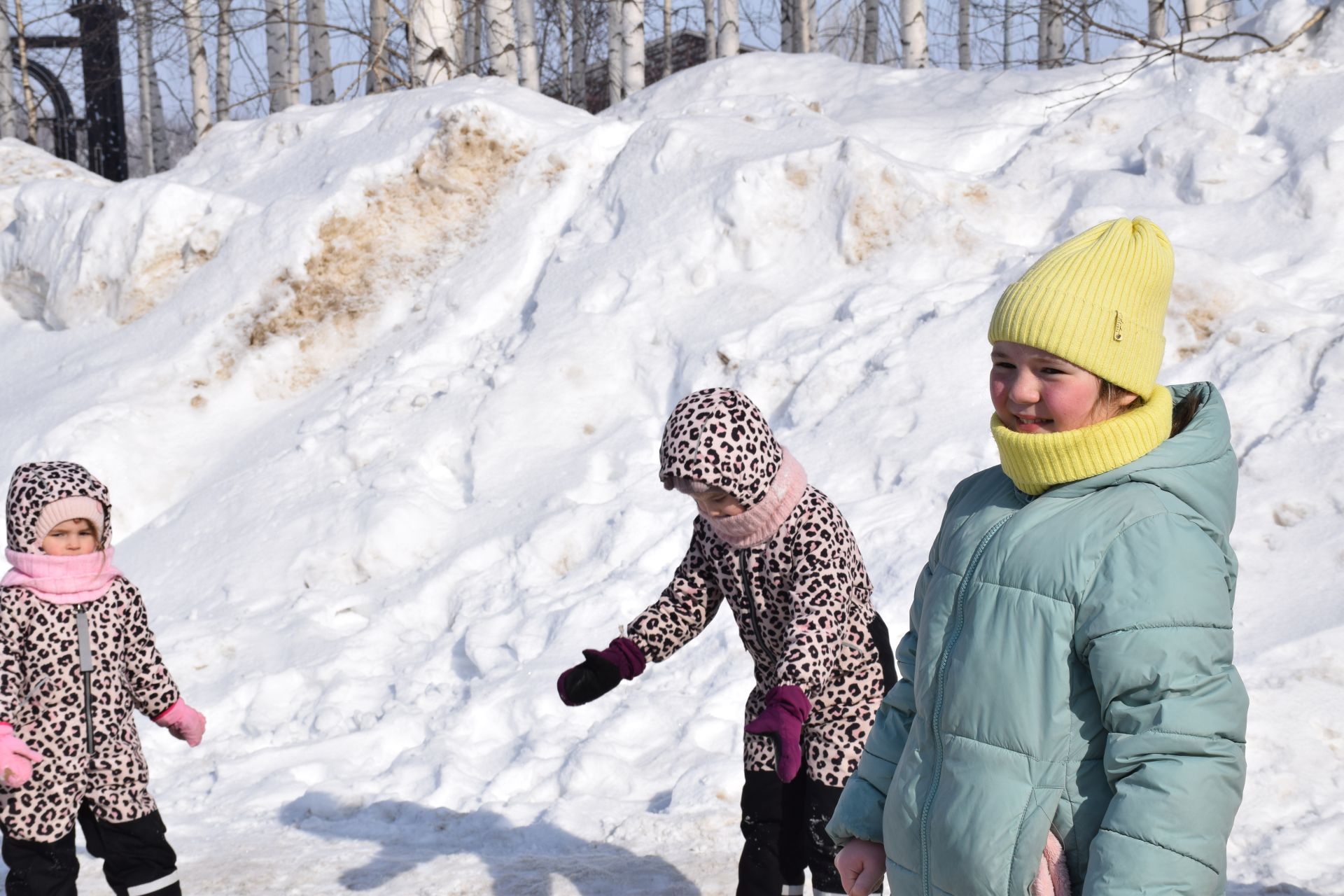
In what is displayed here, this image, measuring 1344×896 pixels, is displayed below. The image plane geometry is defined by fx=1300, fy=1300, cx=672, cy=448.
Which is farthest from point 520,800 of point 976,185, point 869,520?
point 976,185

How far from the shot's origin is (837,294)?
7078 millimetres

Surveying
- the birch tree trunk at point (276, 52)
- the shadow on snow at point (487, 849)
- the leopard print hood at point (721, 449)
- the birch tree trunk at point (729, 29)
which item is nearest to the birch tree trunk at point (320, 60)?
the birch tree trunk at point (276, 52)

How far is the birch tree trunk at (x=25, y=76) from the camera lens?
20.8 meters

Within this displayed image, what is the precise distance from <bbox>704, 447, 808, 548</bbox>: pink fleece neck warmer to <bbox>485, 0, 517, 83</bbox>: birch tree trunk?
32.3 ft

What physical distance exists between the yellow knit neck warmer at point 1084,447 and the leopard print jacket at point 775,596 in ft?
3.37

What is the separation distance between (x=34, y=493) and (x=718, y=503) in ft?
5.75

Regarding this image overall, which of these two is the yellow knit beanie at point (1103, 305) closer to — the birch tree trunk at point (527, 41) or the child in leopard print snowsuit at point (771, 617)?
the child in leopard print snowsuit at point (771, 617)

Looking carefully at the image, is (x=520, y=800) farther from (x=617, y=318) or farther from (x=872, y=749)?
(x=617, y=318)

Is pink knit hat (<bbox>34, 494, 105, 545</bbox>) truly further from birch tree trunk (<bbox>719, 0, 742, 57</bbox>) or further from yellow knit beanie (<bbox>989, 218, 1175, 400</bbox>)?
birch tree trunk (<bbox>719, 0, 742, 57</bbox>)

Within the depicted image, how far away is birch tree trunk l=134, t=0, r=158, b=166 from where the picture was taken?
60.3ft

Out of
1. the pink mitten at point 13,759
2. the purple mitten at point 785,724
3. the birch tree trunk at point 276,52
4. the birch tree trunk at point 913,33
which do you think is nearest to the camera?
the purple mitten at point 785,724

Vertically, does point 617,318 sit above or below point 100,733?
above

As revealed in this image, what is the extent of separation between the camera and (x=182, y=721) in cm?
352

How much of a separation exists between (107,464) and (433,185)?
2.75m
